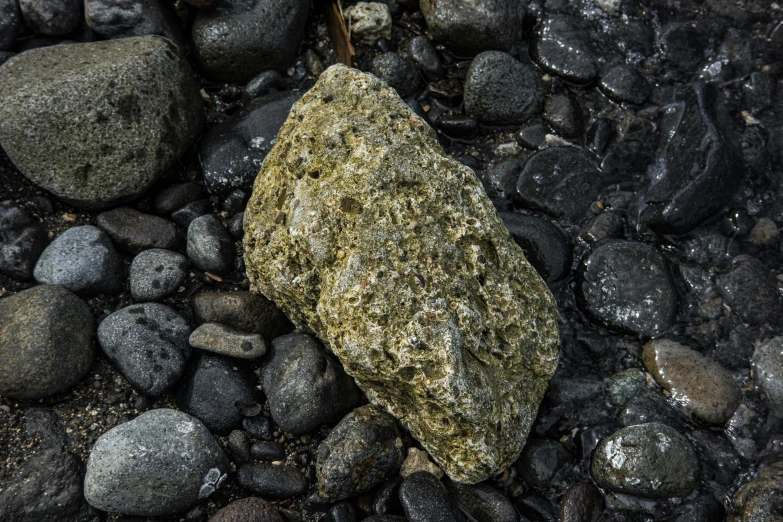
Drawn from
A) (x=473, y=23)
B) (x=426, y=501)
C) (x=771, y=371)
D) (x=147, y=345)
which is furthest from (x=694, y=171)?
(x=147, y=345)

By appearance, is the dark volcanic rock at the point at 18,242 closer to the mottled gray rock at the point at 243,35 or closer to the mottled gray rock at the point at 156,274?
the mottled gray rock at the point at 156,274

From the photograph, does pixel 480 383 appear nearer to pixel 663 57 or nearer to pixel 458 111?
pixel 458 111

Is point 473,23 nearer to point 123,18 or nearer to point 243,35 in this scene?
point 243,35

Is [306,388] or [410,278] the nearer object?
[410,278]

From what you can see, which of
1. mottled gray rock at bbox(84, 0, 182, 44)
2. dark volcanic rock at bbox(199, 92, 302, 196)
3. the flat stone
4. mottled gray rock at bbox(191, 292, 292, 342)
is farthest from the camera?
mottled gray rock at bbox(84, 0, 182, 44)

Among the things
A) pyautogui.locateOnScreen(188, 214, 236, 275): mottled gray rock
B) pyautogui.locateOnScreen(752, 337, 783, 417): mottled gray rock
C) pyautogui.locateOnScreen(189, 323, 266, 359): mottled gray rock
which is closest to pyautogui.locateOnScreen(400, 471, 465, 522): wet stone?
pyautogui.locateOnScreen(189, 323, 266, 359): mottled gray rock

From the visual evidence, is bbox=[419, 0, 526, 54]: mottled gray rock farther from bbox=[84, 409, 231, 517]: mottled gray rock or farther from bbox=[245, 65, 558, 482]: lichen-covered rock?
bbox=[84, 409, 231, 517]: mottled gray rock

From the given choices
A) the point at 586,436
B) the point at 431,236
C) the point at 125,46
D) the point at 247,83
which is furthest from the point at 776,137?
the point at 125,46
